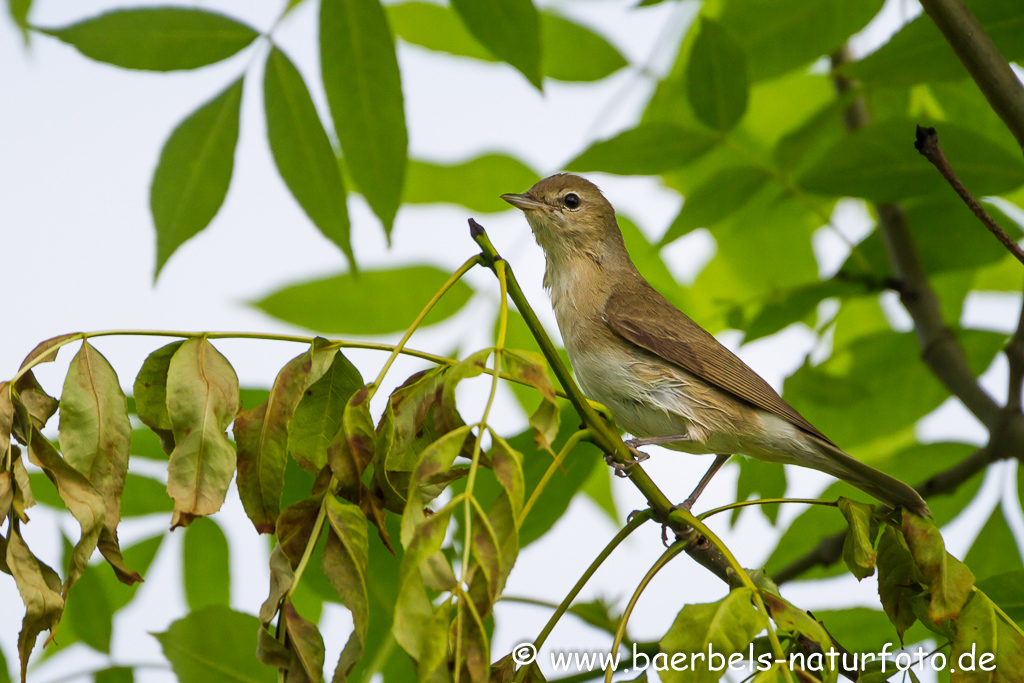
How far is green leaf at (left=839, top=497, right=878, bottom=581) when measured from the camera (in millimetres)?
2083

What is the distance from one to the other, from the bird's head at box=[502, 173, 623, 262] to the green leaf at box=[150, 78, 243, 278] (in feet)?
4.29

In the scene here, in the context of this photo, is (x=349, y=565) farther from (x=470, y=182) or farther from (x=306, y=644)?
(x=470, y=182)

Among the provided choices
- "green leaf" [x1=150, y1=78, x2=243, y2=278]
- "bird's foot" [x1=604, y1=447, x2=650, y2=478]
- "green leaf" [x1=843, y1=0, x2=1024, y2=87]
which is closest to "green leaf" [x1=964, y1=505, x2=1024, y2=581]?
"green leaf" [x1=843, y1=0, x2=1024, y2=87]

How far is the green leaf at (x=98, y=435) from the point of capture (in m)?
1.99

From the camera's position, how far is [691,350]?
3.48 m

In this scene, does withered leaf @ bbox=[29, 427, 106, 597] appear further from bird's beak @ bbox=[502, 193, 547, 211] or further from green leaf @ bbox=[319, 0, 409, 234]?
bird's beak @ bbox=[502, 193, 547, 211]

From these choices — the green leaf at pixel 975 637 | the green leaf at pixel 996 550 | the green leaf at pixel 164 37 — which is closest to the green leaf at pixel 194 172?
the green leaf at pixel 164 37

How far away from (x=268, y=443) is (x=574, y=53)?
276cm

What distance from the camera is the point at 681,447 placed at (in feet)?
11.2

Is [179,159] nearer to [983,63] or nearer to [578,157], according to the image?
[578,157]

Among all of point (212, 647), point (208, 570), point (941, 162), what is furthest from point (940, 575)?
point (208, 570)

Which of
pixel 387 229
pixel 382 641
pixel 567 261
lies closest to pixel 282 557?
pixel 382 641

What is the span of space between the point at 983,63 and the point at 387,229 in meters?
1.87

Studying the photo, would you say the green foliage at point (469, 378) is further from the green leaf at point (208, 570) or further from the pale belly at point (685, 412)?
the pale belly at point (685, 412)
